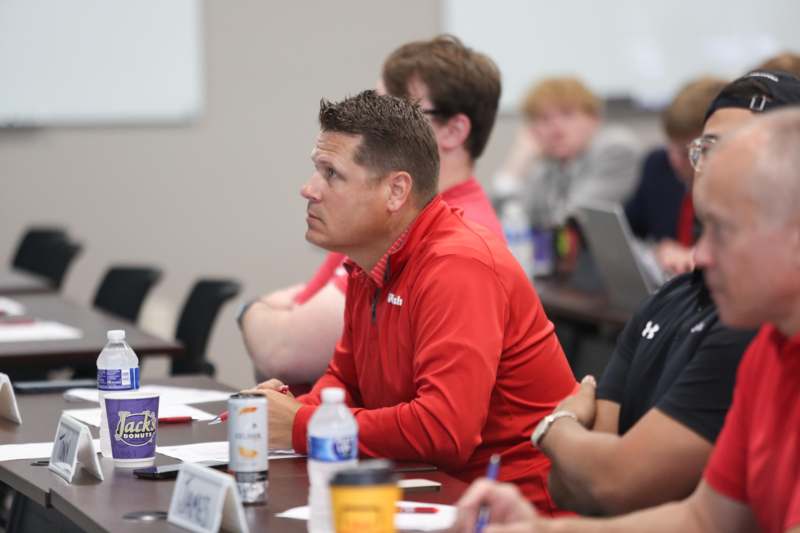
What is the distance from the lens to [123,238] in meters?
7.41

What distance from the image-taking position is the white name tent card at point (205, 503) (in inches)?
73.9

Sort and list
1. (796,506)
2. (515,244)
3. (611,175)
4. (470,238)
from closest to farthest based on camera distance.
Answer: (796,506), (470,238), (515,244), (611,175)

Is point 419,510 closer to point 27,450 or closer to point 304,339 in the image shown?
point 27,450

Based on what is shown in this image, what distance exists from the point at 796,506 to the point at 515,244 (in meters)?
4.21

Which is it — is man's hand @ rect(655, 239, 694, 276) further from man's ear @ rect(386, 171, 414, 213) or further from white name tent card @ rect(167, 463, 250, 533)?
white name tent card @ rect(167, 463, 250, 533)

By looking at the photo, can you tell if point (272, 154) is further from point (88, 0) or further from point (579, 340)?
point (579, 340)

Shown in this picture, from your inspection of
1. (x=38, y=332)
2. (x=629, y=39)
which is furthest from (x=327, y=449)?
(x=629, y=39)

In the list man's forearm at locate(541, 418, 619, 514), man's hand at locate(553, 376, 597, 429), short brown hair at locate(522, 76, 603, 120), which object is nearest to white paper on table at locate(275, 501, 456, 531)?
man's forearm at locate(541, 418, 619, 514)

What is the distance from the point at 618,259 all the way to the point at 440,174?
5.63 feet

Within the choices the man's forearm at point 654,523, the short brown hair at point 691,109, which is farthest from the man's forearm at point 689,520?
the short brown hair at point 691,109

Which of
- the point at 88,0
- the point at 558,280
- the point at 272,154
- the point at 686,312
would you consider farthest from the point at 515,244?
the point at 686,312

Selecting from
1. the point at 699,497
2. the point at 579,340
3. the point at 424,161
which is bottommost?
the point at 579,340

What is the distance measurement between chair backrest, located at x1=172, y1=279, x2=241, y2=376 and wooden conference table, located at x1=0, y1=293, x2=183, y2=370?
0.99 feet

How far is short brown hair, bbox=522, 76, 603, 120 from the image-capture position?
6953 millimetres
